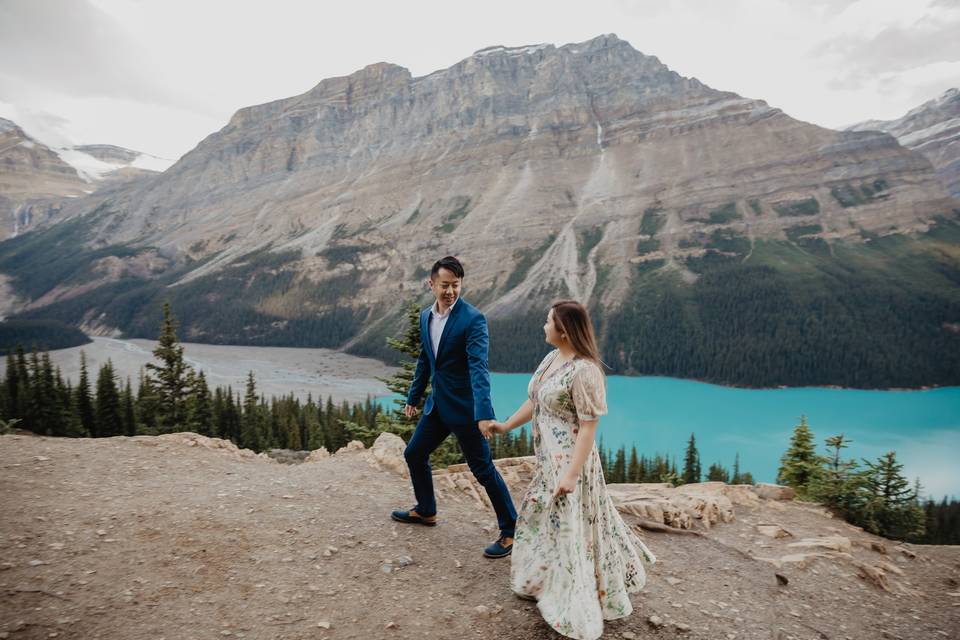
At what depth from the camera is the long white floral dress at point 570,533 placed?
4.04 metres

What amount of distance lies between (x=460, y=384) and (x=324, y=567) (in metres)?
2.26

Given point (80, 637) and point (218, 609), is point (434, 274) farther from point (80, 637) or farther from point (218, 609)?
point (80, 637)

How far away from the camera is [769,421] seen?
276ft

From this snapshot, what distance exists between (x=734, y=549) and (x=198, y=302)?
210360 mm

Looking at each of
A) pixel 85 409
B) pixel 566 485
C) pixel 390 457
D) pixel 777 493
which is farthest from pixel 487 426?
pixel 85 409

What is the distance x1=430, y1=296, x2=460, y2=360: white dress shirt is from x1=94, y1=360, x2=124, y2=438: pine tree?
144ft

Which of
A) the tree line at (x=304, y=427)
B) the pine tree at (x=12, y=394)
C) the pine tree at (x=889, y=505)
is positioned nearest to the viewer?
the pine tree at (x=889, y=505)

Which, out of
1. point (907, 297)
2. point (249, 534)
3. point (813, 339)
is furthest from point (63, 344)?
point (907, 297)

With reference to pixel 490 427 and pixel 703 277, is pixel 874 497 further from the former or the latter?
pixel 703 277

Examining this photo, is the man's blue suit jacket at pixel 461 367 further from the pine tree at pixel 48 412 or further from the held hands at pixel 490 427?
the pine tree at pixel 48 412

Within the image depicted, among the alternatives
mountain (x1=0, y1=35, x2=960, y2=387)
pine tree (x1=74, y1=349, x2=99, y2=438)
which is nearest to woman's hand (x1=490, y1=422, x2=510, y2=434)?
pine tree (x1=74, y1=349, x2=99, y2=438)

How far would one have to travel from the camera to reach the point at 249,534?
550cm

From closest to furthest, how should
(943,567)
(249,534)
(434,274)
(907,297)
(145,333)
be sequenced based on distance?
(434,274), (249,534), (943,567), (907,297), (145,333)

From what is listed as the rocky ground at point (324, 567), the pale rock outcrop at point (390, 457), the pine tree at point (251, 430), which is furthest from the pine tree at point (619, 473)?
the pale rock outcrop at point (390, 457)
